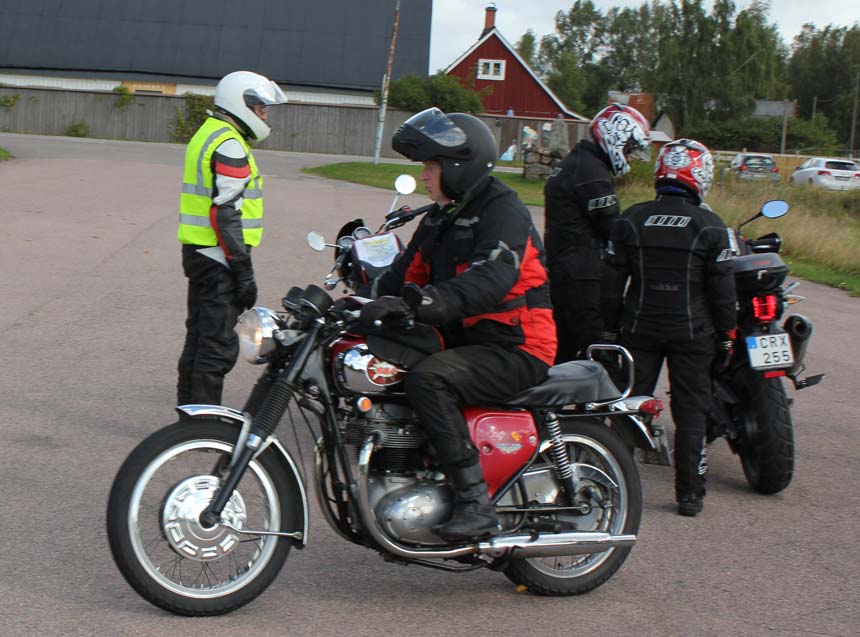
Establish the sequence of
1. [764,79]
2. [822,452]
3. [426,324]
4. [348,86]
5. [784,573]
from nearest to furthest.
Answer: [426,324], [784,573], [822,452], [348,86], [764,79]

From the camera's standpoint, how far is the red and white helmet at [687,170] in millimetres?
5785

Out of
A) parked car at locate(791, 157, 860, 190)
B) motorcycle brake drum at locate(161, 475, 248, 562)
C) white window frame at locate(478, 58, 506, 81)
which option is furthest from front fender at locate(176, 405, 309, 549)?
white window frame at locate(478, 58, 506, 81)

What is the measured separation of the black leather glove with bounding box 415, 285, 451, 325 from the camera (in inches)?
161

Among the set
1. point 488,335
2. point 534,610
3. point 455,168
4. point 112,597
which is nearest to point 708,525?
point 534,610

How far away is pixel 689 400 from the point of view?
5.80 meters

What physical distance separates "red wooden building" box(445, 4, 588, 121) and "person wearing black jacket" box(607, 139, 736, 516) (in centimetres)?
5536

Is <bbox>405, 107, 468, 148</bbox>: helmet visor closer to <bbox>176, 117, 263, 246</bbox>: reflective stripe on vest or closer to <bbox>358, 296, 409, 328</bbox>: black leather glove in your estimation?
<bbox>358, 296, 409, 328</bbox>: black leather glove

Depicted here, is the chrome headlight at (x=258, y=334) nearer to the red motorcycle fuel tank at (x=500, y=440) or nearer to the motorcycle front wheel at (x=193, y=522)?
the motorcycle front wheel at (x=193, y=522)

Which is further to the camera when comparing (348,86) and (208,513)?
(348,86)

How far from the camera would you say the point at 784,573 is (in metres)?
4.98

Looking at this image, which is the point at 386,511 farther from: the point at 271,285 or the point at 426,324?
the point at 271,285

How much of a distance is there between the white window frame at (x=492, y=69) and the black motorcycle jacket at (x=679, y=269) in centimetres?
5620

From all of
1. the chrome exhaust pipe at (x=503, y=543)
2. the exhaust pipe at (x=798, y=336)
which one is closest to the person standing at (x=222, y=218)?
the chrome exhaust pipe at (x=503, y=543)

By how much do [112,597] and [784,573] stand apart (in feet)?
9.45
